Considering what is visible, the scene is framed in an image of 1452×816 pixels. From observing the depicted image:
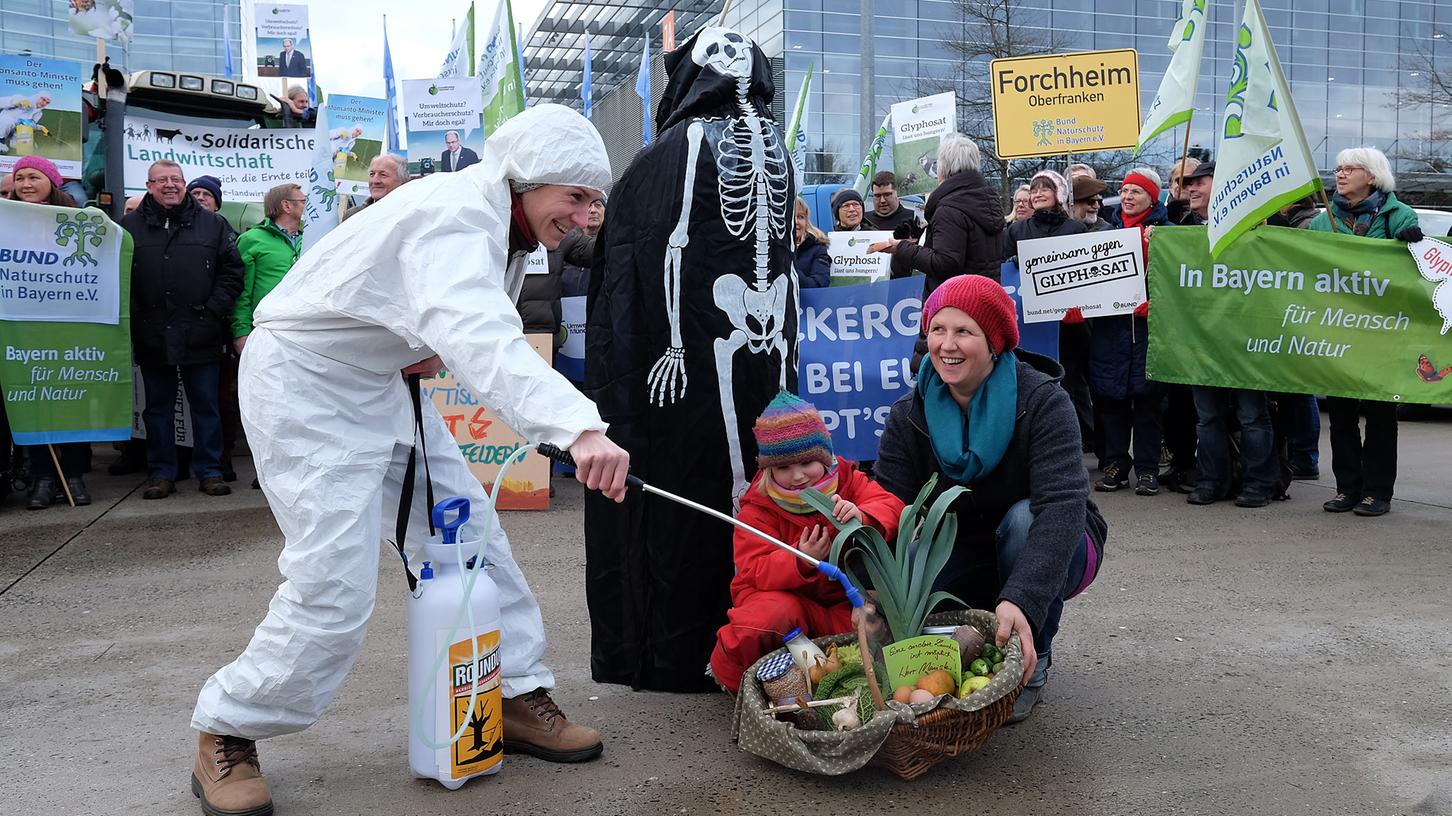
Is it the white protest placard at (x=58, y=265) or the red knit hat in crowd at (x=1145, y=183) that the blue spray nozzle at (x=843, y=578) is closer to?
the red knit hat in crowd at (x=1145, y=183)

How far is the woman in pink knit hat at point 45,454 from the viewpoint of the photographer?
7277 millimetres

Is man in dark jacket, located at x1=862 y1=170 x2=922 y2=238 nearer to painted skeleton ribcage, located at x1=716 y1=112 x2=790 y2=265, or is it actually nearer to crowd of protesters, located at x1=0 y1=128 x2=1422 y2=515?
crowd of protesters, located at x1=0 y1=128 x2=1422 y2=515

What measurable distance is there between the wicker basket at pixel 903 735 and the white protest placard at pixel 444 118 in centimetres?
978

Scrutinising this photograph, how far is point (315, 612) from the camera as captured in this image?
286 cm

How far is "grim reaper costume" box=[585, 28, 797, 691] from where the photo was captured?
3.62 metres

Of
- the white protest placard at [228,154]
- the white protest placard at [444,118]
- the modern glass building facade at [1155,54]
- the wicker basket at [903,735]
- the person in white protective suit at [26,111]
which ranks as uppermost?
the modern glass building facade at [1155,54]

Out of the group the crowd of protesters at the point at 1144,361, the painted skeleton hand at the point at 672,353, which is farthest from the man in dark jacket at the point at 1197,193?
the painted skeleton hand at the point at 672,353

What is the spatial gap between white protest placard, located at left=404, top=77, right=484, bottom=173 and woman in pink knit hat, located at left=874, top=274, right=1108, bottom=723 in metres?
9.16

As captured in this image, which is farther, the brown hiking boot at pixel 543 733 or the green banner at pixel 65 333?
the green banner at pixel 65 333

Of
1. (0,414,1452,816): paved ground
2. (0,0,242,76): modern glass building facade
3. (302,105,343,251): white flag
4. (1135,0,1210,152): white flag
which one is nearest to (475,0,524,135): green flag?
(302,105,343,251): white flag

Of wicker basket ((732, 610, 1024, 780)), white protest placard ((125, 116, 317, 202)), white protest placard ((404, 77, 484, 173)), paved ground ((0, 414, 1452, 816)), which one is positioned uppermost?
white protest placard ((404, 77, 484, 173))

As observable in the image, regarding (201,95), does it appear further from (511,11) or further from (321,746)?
(321,746)

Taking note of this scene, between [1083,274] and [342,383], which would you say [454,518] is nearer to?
[342,383]

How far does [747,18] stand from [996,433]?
30.5 m
